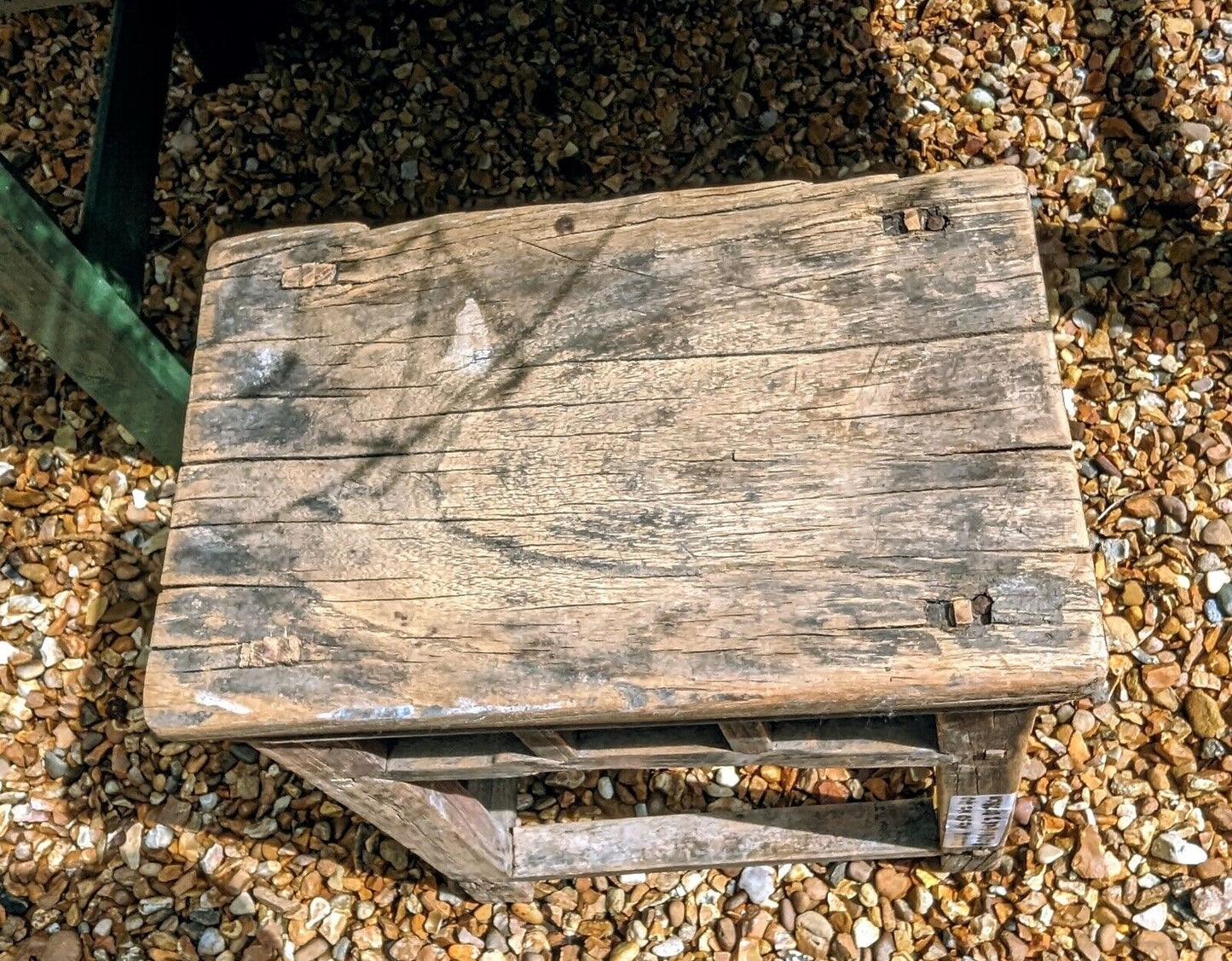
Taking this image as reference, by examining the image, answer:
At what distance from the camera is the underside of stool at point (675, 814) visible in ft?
5.53

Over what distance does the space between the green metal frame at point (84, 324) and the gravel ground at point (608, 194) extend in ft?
1.20

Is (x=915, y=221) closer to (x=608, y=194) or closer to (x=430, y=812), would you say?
(x=430, y=812)

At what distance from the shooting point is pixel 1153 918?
87.6 inches

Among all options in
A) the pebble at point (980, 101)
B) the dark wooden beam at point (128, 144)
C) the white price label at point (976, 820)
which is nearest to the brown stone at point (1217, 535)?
the white price label at point (976, 820)

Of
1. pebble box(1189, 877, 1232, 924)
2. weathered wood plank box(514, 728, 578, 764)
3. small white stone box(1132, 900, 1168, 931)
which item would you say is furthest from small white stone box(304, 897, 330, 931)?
pebble box(1189, 877, 1232, 924)

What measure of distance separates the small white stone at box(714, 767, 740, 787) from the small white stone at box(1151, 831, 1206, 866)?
852 millimetres

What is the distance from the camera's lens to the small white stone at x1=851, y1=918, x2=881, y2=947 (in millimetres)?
2262

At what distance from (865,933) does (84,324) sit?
79.1 inches

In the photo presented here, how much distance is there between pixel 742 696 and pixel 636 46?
229 centimetres

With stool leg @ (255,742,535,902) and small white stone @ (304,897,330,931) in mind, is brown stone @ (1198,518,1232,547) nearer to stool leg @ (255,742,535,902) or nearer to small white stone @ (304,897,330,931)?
stool leg @ (255,742,535,902)

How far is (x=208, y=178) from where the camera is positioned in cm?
317

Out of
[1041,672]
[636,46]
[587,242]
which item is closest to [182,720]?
[587,242]

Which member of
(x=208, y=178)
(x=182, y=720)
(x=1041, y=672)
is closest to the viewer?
(x=1041, y=672)

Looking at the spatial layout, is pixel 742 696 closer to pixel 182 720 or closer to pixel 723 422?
pixel 723 422
